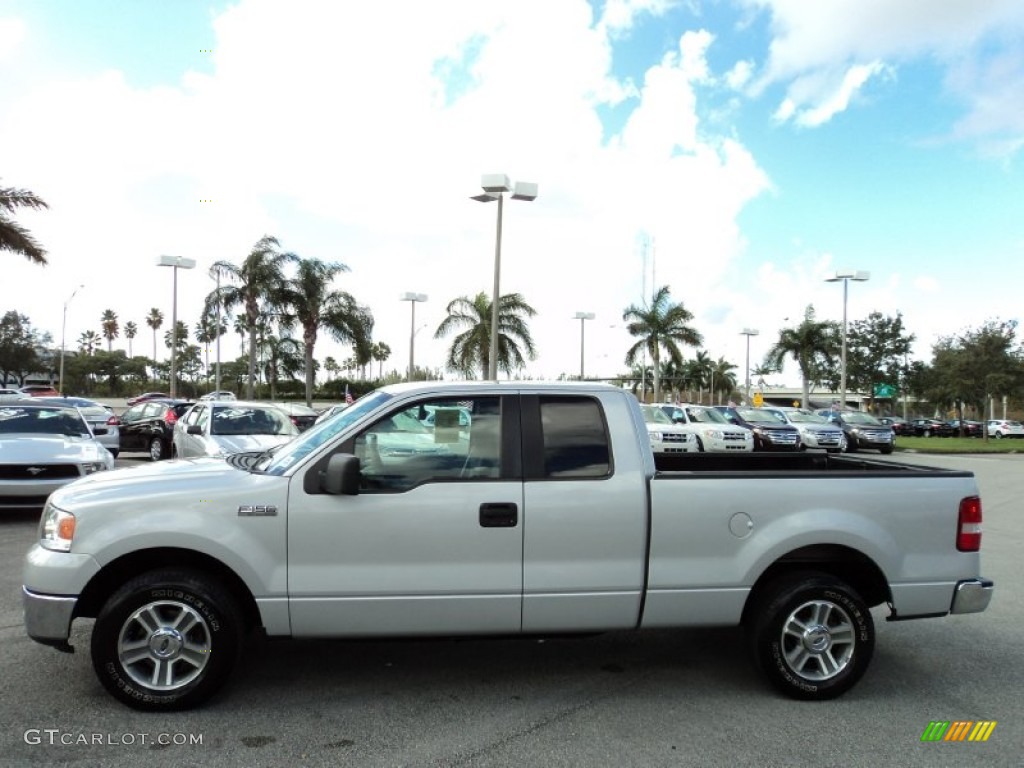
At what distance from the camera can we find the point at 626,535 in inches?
165

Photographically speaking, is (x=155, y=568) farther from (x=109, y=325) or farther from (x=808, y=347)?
(x=109, y=325)

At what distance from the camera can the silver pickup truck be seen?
3.99m

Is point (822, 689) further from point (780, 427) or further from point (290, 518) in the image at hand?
point (780, 427)

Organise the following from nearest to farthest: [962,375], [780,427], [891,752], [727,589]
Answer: [891,752] < [727,589] < [780,427] < [962,375]

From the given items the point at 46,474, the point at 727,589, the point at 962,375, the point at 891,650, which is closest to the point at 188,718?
the point at 727,589

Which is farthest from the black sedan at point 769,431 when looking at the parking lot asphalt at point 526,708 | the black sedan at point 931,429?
the black sedan at point 931,429

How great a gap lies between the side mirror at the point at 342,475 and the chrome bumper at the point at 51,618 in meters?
1.44

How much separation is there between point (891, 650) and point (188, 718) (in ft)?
14.8

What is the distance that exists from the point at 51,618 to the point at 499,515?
7.78 feet

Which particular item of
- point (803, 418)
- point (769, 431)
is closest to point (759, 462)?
point (769, 431)

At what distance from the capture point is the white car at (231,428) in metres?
11.2

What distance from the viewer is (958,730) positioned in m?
4.04

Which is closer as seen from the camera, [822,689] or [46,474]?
[822,689]
